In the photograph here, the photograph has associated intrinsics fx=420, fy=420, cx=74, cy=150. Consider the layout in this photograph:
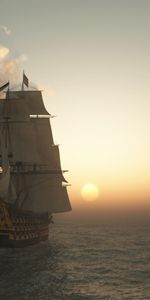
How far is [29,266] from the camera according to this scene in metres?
43.1

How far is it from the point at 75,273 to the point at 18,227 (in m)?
20.4

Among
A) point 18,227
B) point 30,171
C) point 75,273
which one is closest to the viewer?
point 75,273

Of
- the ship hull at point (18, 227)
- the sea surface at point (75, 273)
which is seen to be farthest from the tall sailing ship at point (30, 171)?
the sea surface at point (75, 273)

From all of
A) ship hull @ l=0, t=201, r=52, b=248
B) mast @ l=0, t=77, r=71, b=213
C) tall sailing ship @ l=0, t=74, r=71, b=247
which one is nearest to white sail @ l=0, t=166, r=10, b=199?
ship hull @ l=0, t=201, r=52, b=248

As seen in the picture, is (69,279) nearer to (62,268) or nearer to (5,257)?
(62,268)

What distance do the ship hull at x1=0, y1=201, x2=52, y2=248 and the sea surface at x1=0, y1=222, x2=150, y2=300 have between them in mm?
1437

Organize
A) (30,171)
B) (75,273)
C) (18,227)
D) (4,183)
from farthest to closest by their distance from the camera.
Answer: (30,171) < (18,227) < (4,183) < (75,273)

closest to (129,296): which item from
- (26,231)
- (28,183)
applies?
(26,231)

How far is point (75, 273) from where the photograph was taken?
40500 mm

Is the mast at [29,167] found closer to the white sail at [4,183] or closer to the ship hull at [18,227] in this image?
the ship hull at [18,227]

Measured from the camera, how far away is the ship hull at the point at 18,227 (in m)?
56.4

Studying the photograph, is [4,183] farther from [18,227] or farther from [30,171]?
[30,171]

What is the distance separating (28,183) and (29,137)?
25.7ft

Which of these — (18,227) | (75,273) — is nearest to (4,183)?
(18,227)
